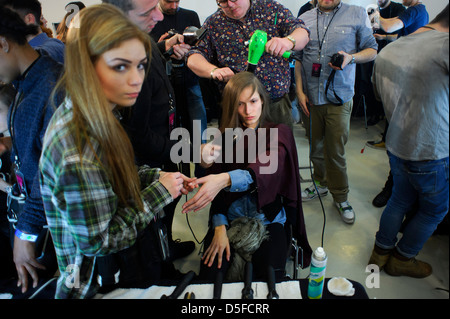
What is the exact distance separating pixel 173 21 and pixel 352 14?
134 centimetres

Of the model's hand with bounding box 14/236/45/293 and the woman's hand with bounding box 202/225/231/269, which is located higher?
the model's hand with bounding box 14/236/45/293

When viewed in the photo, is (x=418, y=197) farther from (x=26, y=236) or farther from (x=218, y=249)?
(x=26, y=236)

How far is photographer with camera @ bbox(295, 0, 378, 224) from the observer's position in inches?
46.4

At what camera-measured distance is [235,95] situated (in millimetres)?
1322

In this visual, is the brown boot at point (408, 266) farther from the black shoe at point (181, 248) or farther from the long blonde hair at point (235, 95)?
the black shoe at point (181, 248)

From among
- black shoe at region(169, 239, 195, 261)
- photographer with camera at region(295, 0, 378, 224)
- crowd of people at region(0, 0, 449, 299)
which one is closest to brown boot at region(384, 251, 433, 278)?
crowd of people at region(0, 0, 449, 299)

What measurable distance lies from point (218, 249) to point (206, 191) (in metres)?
0.32

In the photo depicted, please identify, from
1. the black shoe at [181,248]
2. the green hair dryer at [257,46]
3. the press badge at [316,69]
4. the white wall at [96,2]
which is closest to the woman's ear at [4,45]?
the green hair dryer at [257,46]

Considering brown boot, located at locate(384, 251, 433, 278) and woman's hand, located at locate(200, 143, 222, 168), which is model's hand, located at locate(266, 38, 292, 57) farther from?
brown boot, located at locate(384, 251, 433, 278)

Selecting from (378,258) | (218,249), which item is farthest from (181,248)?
(378,258)

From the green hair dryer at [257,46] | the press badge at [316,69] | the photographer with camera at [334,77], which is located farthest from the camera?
the press badge at [316,69]

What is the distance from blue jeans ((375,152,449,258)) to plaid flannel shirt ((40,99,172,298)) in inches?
26.7

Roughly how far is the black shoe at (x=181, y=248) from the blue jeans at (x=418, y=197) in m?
1.29

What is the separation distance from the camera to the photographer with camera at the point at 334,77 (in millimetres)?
1179
